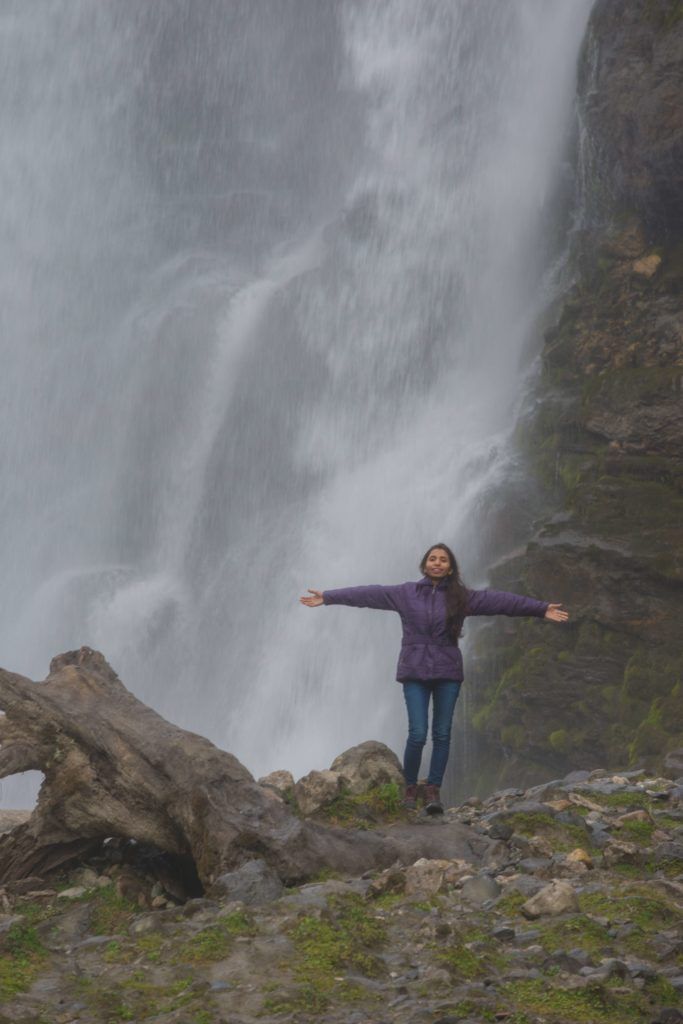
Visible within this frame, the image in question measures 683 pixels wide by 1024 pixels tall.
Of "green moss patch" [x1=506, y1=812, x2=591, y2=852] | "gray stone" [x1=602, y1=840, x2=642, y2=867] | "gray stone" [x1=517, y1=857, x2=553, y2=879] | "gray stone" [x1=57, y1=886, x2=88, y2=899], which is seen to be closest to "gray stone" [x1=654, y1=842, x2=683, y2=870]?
"gray stone" [x1=602, y1=840, x2=642, y2=867]

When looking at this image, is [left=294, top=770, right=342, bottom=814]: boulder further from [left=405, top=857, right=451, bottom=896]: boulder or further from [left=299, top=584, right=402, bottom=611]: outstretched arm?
[left=405, top=857, right=451, bottom=896]: boulder

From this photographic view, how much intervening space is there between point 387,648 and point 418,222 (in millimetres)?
15164

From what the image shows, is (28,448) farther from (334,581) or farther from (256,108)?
(334,581)

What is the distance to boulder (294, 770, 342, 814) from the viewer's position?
24.1ft

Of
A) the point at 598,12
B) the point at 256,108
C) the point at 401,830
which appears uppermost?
the point at 256,108

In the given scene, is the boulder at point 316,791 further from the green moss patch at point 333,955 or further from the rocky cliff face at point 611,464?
the rocky cliff face at point 611,464

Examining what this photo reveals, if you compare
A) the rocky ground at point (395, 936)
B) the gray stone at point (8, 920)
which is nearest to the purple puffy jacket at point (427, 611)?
the rocky ground at point (395, 936)

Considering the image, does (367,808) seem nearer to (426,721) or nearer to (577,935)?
(426,721)

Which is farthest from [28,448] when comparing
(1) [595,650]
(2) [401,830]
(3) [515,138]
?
(2) [401,830]

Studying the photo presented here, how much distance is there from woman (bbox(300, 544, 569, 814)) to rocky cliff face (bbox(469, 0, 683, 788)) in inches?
318

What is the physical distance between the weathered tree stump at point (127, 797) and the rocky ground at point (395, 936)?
0.78 ft

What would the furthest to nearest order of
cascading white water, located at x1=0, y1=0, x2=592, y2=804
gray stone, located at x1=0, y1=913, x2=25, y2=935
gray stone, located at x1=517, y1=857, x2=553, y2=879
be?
1. cascading white water, located at x1=0, y1=0, x2=592, y2=804
2. gray stone, located at x1=517, y1=857, x2=553, y2=879
3. gray stone, located at x1=0, y1=913, x2=25, y2=935

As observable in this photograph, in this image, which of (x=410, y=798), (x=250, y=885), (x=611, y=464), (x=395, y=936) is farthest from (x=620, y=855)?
(x=611, y=464)

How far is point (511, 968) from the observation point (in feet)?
14.6
